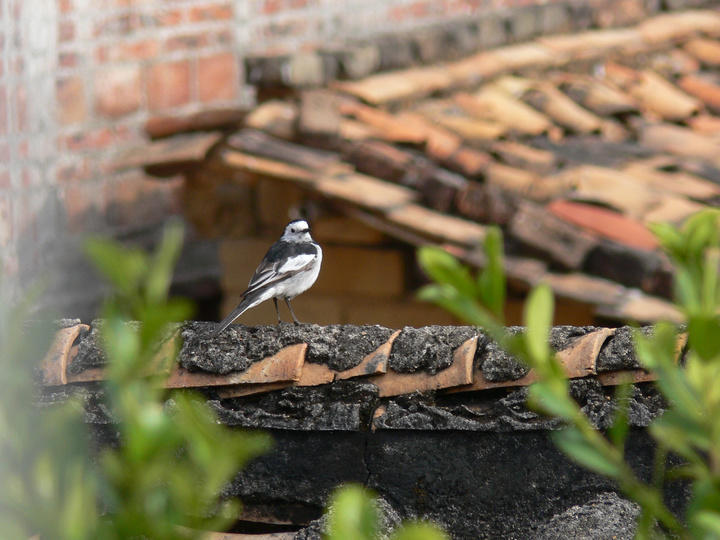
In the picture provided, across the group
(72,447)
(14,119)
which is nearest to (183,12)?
(14,119)

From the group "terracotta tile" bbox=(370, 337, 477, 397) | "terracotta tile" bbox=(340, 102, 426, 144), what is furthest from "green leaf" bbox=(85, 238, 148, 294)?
"terracotta tile" bbox=(340, 102, 426, 144)

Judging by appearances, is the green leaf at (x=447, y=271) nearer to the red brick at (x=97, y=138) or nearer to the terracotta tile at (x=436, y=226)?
the terracotta tile at (x=436, y=226)

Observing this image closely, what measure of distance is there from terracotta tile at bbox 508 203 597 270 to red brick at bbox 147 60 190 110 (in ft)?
7.70

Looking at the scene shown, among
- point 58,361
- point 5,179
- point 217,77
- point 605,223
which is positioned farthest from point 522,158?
point 58,361

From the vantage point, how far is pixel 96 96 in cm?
606

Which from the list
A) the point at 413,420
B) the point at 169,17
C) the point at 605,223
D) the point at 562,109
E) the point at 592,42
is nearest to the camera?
the point at 413,420

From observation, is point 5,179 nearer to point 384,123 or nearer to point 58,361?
point 384,123

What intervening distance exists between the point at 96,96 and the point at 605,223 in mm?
2732

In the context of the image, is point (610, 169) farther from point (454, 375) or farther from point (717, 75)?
point (454, 375)

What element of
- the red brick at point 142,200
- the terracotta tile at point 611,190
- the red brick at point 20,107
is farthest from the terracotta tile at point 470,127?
the red brick at point 20,107

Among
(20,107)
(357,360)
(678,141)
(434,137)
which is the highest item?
(357,360)

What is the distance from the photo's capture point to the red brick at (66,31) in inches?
227

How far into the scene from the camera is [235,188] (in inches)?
222

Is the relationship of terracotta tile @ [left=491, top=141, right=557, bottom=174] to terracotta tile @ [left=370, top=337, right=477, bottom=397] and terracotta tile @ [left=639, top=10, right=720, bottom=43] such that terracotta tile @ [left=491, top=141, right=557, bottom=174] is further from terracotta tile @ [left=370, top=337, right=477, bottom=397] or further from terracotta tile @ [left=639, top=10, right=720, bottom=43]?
terracotta tile @ [left=370, top=337, right=477, bottom=397]
